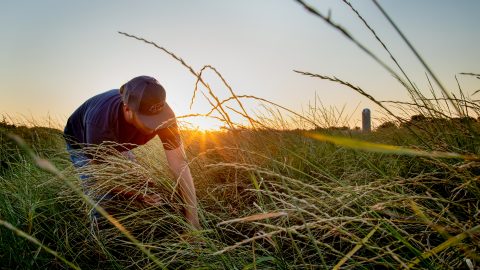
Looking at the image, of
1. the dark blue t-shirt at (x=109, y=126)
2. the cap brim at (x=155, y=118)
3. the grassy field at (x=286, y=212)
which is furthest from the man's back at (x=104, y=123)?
the grassy field at (x=286, y=212)

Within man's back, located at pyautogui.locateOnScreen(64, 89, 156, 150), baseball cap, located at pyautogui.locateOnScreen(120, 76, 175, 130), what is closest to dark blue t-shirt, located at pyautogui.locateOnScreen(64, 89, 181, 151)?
man's back, located at pyautogui.locateOnScreen(64, 89, 156, 150)

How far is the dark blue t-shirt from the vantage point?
2578mm

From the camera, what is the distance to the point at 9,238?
63.4 inches

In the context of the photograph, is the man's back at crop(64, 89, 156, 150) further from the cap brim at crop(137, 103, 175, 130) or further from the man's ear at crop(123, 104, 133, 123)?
the cap brim at crop(137, 103, 175, 130)

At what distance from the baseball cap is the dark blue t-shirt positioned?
112mm

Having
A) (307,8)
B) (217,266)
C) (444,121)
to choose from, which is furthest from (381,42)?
(444,121)

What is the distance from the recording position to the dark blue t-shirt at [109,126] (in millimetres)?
2578

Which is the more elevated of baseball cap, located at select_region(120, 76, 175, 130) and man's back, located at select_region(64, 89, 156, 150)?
baseball cap, located at select_region(120, 76, 175, 130)

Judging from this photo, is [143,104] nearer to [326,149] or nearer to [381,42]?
[326,149]

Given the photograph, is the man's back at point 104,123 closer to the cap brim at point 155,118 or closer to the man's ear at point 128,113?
the man's ear at point 128,113

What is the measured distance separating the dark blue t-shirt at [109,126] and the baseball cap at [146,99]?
4.4 inches

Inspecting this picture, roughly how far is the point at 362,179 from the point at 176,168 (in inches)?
46.4

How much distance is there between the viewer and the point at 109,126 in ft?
8.64

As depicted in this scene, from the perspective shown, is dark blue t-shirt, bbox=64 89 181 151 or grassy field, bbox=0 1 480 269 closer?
grassy field, bbox=0 1 480 269
